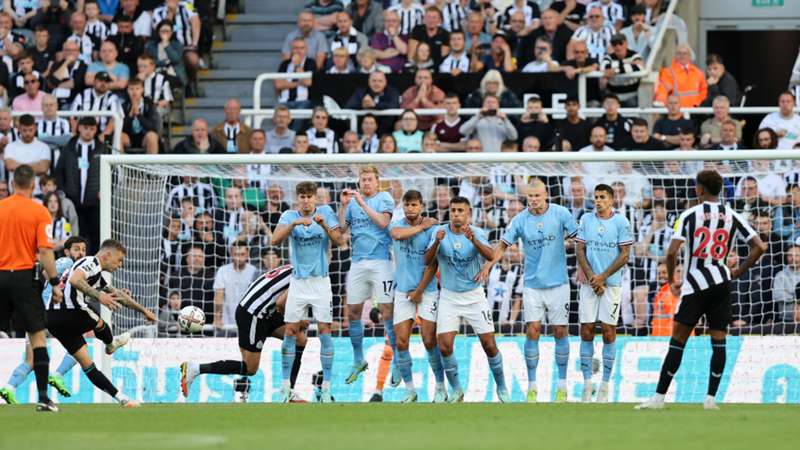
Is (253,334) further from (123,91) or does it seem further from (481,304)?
(123,91)

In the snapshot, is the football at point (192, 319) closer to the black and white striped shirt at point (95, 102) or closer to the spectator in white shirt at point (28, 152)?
the spectator in white shirt at point (28, 152)

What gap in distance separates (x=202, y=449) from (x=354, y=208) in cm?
632

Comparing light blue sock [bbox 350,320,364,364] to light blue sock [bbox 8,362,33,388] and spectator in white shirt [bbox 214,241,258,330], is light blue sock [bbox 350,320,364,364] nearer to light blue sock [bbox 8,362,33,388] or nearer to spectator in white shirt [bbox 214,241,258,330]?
spectator in white shirt [bbox 214,241,258,330]

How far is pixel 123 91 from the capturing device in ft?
73.9

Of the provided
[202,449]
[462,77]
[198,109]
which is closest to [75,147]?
[198,109]

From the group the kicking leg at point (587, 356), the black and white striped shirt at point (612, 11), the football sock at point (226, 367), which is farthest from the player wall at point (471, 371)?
the black and white striped shirt at point (612, 11)

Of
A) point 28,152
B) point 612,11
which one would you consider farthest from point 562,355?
point 28,152

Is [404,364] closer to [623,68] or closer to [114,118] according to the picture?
[114,118]

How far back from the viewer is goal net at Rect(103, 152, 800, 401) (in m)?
17.9

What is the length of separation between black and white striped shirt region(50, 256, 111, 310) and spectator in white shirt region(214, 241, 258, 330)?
11.9 ft

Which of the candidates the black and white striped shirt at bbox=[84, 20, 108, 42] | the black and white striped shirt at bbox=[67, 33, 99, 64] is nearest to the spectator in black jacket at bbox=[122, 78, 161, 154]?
the black and white striped shirt at bbox=[67, 33, 99, 64]

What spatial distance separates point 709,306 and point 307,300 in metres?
4.42

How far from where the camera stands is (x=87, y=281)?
15.1 metres

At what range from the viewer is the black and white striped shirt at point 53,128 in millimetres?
21781
